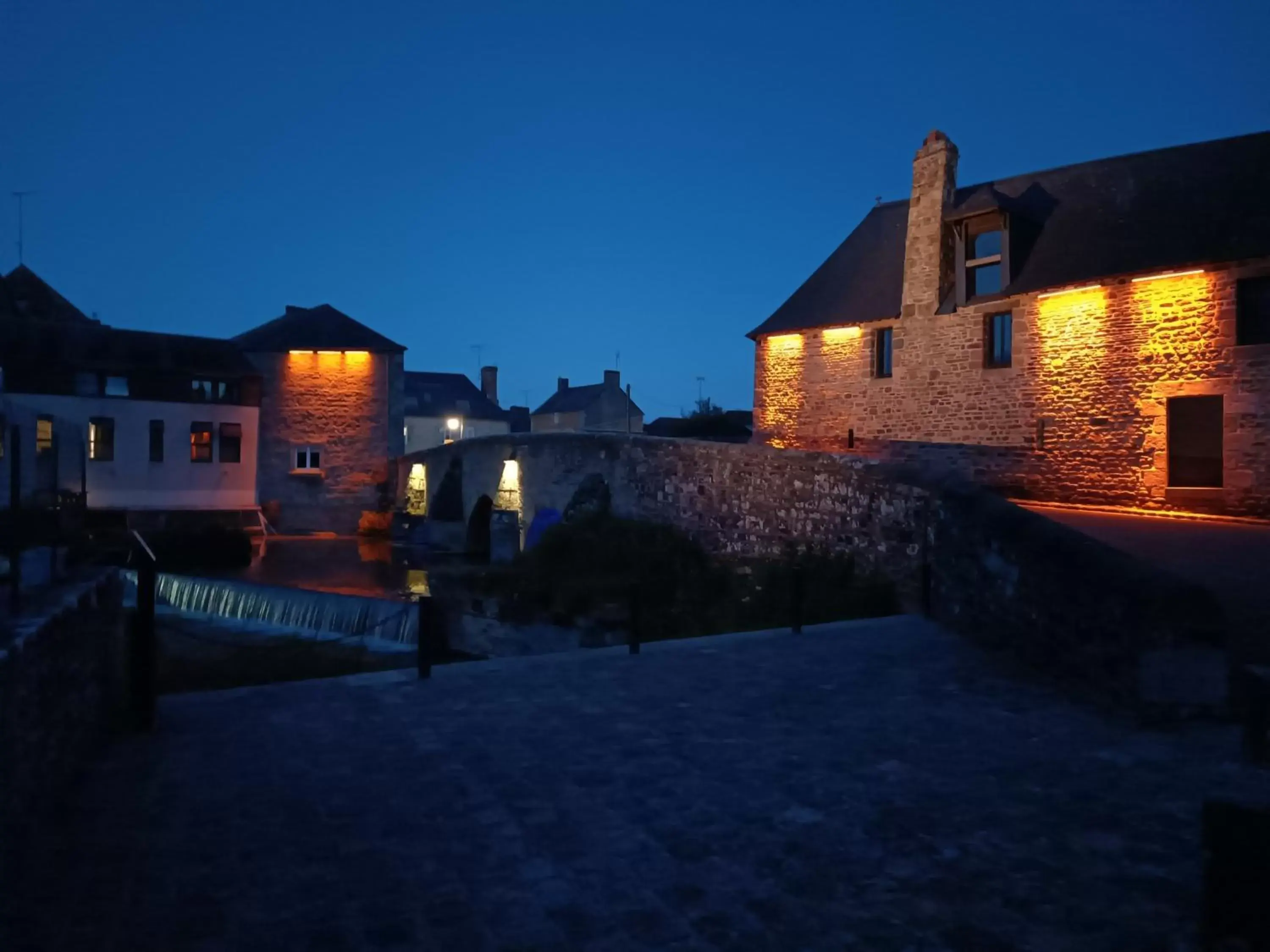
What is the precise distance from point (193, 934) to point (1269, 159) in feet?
55.7

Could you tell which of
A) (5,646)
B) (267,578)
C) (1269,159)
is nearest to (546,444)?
(267,578)

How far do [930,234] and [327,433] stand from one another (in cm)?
2128

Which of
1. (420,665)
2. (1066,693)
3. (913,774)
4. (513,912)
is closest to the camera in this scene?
(513,912)

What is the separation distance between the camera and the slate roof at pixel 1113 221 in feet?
43.8

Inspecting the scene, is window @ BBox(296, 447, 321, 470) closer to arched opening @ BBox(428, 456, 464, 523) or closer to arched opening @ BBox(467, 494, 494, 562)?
arched opening @ BBox(428, 456, 464, 523)

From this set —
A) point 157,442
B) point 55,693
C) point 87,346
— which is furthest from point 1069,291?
point 87,346

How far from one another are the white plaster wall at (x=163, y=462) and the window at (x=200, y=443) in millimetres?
97

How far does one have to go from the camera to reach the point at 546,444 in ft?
65.6

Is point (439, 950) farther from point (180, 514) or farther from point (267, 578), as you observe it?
point (180, 514)

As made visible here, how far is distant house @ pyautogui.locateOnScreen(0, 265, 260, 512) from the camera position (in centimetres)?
2620

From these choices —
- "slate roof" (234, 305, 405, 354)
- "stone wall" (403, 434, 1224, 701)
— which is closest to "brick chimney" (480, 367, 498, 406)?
"slate roof" (234, 305, 405, 354)

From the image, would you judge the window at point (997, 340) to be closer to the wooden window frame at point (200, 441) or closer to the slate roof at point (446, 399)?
the wooden window frame at point (200, 441)

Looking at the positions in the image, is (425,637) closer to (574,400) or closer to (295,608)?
(295,608)

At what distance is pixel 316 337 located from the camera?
3064 cm
